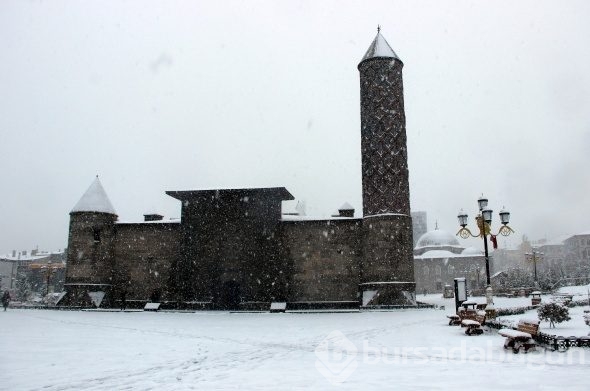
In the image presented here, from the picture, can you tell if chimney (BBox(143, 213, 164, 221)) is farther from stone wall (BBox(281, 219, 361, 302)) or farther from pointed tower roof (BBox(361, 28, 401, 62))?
pointed tower roof (BBox(361, 28, 401, 62))

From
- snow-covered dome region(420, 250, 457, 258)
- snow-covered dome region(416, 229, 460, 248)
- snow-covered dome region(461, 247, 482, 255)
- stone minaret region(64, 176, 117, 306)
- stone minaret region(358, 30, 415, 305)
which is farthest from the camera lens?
snow-covered dome region(416, 229, 460, 248)

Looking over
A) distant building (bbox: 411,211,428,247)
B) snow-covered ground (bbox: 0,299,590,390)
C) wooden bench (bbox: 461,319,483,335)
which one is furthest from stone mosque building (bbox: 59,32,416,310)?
distant building (bbox: 411,211,428,247)

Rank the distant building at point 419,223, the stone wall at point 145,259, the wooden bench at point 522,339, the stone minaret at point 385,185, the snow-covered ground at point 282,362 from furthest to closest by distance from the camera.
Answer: the distant building at point 419,223
the stone wall at point 145,259
the stone minaret at point 385,185
the wooden bench at point 522,339
the snow-covered ground at point 282,362

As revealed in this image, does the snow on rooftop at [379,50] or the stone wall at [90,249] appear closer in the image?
the snow on rooftop at [379,50]

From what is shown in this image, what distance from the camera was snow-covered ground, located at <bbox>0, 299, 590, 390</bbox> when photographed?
614cm

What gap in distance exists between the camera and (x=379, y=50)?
27.7 meters

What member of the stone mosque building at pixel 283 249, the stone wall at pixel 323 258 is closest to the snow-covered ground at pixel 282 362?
the stone mosque building at pixel 283 249

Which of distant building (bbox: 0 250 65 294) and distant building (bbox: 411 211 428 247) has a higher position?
distant building (bbox: 411 211 428 247)

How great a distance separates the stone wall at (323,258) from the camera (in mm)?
26688

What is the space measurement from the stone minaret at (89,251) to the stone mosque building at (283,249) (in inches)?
2.3

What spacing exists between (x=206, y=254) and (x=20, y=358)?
18977 millimetres

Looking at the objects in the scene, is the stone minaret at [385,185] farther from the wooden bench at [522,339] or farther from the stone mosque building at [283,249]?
the wooden bench at [522,339]

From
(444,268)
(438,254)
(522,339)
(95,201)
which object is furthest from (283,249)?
(438,254)

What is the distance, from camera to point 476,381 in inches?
240
